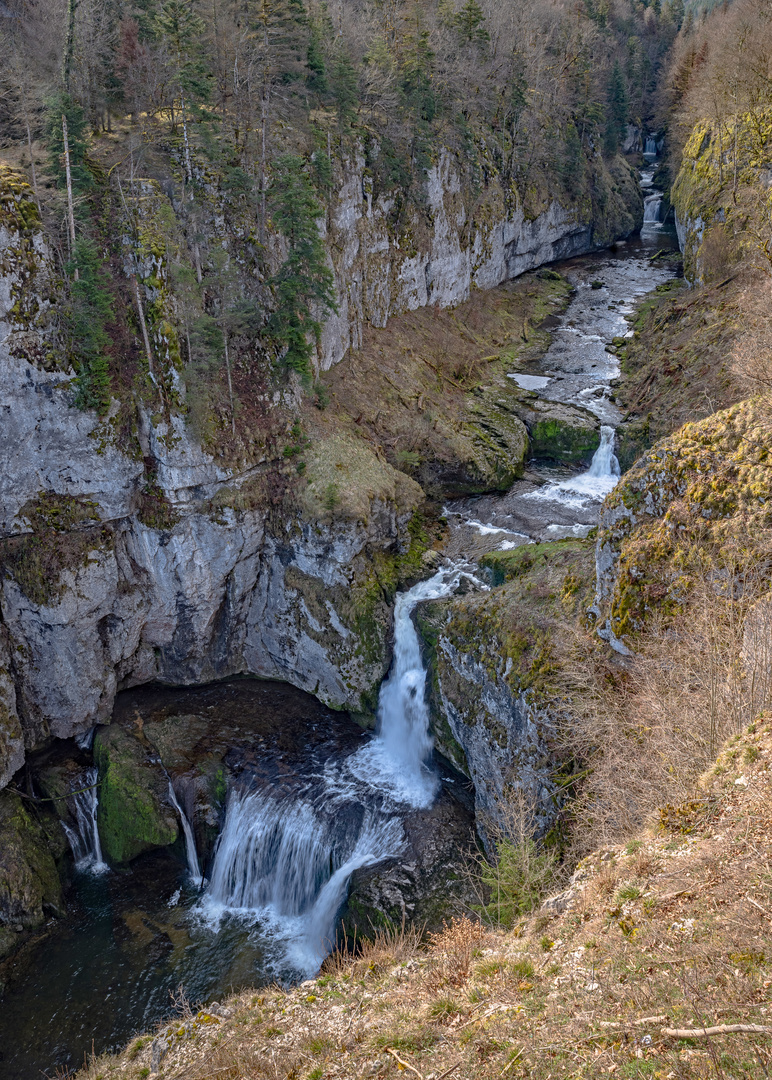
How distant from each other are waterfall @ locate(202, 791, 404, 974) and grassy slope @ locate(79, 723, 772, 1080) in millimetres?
7090

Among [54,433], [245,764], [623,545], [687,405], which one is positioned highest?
[54,433]

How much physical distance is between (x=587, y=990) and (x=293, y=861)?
14.4 meters

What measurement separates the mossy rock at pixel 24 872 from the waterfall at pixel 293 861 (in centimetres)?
471

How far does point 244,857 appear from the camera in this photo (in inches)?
827

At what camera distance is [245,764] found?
22.8 metres

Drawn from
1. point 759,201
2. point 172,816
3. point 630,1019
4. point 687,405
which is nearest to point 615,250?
point 759,201

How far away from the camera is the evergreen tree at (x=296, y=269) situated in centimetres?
2522

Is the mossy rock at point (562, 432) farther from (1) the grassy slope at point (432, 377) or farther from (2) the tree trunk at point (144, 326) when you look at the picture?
(2) the tree trunk at point (144, 326)

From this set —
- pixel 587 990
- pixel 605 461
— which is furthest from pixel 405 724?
pixel 587 990

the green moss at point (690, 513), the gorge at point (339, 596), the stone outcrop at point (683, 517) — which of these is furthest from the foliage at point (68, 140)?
the green moss at point (690, 513)

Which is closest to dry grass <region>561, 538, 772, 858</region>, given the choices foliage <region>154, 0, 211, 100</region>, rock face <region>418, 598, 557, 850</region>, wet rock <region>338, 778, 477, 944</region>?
rock face <region>418, 598, 557, 850</region>

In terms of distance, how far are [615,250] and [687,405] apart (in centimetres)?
3901

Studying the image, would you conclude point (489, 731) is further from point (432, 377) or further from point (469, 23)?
point (469, 23)

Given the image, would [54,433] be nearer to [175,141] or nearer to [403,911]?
[175,141]
